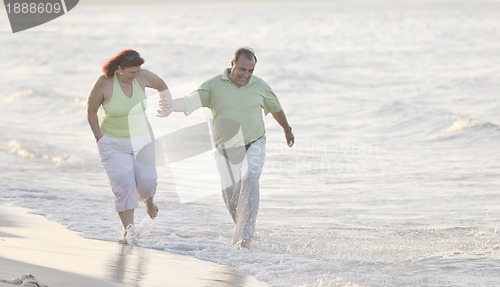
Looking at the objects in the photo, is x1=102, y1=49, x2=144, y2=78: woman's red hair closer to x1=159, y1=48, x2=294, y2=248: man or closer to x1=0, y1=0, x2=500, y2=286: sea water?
x1=159, y1=48, x2=294, y2=248: man

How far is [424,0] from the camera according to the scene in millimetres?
154875

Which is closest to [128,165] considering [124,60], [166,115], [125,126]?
[125,126]

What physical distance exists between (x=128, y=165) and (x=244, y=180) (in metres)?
0.95

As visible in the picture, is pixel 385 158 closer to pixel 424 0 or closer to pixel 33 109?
pixel 33 109

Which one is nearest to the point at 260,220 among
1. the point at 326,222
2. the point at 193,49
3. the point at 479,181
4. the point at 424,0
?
the point at 326,222

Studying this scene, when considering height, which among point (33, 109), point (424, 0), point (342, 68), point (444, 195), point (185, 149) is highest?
point (444, 195)

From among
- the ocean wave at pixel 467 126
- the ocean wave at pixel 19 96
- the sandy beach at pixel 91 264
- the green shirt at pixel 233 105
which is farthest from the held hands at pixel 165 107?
the ocean wave at pixel 19 96

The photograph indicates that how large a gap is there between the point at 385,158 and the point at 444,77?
16.1 metres

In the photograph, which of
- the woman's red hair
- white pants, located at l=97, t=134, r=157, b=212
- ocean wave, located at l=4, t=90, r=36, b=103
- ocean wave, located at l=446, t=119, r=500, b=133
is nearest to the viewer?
the woman's red hair

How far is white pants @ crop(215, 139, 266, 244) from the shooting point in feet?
30.2

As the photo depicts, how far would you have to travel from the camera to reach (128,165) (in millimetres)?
9062

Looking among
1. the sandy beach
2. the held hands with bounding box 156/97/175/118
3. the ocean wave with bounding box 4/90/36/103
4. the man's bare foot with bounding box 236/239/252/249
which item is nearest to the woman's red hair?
the held hands with bounding box 156/97/175/118

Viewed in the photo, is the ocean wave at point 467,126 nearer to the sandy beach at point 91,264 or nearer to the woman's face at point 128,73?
the sandy beach at point 91,264

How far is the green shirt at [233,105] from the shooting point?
9078 millimetres
